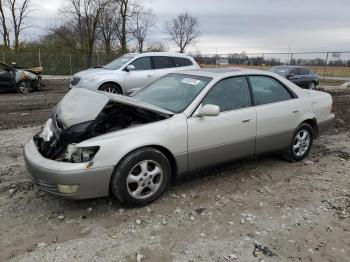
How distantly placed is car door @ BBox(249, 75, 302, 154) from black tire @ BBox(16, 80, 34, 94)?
40.4 ft

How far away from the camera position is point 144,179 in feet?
13.6

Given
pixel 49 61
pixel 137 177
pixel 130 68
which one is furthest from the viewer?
pixel 49 61

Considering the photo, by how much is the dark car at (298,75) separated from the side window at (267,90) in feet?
40.8

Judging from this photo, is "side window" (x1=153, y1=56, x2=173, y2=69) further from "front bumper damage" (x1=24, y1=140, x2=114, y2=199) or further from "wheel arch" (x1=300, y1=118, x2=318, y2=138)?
"front bumper damage" (x1=24, y1=140, x2=114, y2=199)

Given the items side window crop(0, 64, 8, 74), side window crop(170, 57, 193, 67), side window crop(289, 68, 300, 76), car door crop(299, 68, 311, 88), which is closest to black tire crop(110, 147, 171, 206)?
side window crop(170, 57, 193, 67)

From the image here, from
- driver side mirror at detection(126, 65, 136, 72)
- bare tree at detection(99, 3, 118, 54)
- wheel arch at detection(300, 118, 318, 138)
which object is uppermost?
bare tree at detection(99, 3, 118, 54)

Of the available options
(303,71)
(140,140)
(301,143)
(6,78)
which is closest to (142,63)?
(6,78)

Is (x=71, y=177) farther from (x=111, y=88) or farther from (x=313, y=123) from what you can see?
(x=111, y=88)

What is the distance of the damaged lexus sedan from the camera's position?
384cm

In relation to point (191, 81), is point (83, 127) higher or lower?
lower

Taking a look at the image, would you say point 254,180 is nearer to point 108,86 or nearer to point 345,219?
point 345,219

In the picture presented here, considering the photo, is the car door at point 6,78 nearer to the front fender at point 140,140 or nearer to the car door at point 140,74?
the car door at point 140,74

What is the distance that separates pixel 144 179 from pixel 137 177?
10 cm

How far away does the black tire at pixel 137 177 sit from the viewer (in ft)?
12.9
